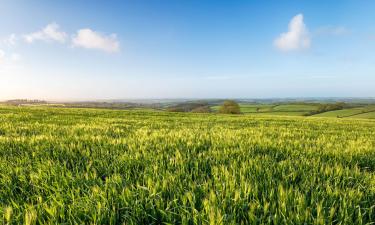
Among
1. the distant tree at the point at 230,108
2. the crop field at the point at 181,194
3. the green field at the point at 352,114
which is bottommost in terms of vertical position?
the green field at the point at 352,114

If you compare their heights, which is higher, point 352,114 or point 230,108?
point 230,108

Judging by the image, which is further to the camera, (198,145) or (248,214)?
(198,145)

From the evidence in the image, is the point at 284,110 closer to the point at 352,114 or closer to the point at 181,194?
the point at 352,114

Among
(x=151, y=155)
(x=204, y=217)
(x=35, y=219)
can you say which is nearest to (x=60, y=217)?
(x=35, y=219)

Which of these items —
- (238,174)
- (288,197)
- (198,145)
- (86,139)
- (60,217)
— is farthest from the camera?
(86,139)

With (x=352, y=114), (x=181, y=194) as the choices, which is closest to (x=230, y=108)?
(x=352, y=114)

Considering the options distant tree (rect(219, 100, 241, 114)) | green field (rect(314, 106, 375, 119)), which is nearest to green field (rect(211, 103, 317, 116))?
green field (rect(314, 106, 375, 119))

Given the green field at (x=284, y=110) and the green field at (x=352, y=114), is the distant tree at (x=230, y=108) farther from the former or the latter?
the green field at (x=352, y=114)

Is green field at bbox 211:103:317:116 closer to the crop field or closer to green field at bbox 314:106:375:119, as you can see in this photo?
green field at bbox 314:106:375:119

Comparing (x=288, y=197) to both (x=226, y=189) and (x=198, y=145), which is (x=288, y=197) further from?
(x=198, y=145)

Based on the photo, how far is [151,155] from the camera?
3.31m

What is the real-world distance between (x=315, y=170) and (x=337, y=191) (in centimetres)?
78

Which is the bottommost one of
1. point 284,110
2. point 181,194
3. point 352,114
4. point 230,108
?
point 352,114

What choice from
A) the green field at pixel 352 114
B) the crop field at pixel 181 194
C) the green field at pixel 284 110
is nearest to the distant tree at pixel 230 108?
the green field at pixel 284 110
